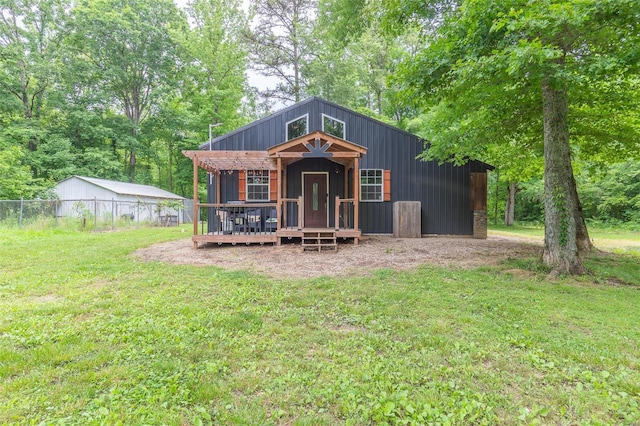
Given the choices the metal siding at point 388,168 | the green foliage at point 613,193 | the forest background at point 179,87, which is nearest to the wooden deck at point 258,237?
the metal siding at point 388,168

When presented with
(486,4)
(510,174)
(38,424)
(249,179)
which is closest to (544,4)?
(486,4)

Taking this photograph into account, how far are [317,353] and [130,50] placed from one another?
29853 millimetres

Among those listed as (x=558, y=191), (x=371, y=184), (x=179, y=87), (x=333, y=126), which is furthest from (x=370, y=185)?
(x=179, y=87)

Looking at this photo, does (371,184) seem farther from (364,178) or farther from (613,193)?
(613,193)

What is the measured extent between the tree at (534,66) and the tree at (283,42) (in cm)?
1528

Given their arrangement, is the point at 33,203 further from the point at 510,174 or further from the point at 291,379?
the point at 510,174

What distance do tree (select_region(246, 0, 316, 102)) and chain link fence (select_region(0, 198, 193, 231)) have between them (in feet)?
36.2

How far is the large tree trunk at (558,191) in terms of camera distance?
536 cm

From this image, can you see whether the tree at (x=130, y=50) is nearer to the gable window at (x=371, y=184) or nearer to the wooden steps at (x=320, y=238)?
the gable window at (x=371, y=184)

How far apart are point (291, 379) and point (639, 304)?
456 centimetres

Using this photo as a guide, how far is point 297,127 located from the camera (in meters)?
10.6

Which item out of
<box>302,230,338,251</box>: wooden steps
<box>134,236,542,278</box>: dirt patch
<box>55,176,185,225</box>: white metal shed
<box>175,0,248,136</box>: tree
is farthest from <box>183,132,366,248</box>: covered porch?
<box>175,0,248,136</box>: tree

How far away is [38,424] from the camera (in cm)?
171

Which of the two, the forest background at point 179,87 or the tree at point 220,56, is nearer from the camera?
the forest background at point 179,87
